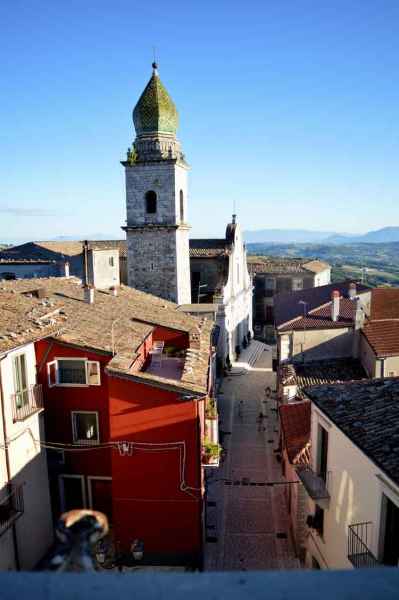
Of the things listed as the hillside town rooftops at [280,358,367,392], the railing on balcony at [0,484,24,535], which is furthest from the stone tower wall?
the railing on balcony at [0,484,24,535]

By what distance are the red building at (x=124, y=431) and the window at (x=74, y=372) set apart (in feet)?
0.11

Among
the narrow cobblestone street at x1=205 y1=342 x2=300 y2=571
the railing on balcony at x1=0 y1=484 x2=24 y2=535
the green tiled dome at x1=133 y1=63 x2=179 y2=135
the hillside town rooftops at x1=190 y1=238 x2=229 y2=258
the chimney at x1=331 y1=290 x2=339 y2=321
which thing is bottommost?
the narrow cobblestone street at x1=205 y1=342 x2=300 y2=571

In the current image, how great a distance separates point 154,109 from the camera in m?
37.6

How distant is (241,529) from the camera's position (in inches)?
742

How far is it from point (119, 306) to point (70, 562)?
21562 mm

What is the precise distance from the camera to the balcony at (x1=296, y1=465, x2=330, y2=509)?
1244 centimetres

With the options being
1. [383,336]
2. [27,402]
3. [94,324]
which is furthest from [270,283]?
[27,402]

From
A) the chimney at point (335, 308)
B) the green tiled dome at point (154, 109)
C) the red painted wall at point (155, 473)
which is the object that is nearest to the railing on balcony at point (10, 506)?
the red painted wall at point (155, 473)

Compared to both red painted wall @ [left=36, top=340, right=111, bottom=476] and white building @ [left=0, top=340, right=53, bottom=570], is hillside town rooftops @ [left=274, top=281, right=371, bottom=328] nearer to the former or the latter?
red painted wall @ [left=36, top=340, right=111, bottom=476]

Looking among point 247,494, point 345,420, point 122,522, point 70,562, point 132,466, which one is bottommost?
point 247,494

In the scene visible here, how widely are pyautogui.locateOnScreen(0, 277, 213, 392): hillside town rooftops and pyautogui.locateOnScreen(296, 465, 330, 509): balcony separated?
391cm

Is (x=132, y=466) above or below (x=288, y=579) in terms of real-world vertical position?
below

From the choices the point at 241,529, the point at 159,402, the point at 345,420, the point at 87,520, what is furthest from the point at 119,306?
the point at 87,520

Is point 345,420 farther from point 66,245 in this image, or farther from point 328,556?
point 66,245
